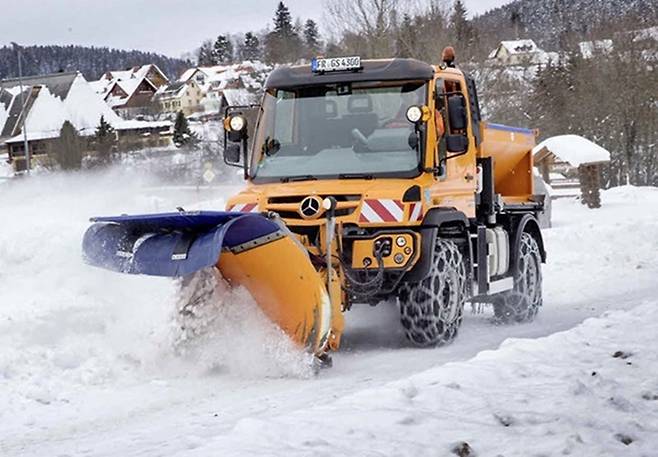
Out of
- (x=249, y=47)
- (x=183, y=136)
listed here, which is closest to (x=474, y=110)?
(x=183, y=136)

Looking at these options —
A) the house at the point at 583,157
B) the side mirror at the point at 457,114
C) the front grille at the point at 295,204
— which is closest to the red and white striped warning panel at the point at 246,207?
the front grille at the point at 295,204

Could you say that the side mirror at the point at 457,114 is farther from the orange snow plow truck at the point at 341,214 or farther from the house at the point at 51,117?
the house at the point at 51,117

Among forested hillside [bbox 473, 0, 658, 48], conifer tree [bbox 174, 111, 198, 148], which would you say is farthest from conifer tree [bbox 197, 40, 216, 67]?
Result: conifer tree [bbox 174, 111, 198, 148]

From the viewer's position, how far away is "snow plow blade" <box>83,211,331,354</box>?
7.43 meters

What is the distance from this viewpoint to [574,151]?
25.5 m

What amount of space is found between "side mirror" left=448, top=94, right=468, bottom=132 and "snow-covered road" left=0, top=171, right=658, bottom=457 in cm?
180

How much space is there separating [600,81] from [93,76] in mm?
112483

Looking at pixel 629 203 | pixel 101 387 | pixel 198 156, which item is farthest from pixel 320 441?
→ pixel 198 156

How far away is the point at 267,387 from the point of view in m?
7.16

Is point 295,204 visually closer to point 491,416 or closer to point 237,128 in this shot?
point 237,128

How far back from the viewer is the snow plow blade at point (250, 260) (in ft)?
24.4

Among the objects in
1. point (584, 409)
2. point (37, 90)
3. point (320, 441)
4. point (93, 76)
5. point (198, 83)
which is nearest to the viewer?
point (320, 441)

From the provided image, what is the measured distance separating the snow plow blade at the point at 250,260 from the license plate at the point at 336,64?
214 cm

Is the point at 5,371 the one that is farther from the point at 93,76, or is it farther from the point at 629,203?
the point at 93,76
